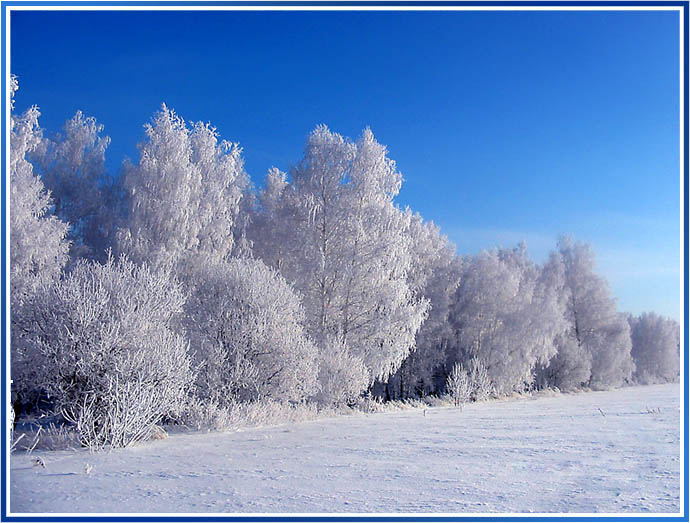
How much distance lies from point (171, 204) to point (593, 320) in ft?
85.7

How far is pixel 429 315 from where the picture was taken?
27.2m

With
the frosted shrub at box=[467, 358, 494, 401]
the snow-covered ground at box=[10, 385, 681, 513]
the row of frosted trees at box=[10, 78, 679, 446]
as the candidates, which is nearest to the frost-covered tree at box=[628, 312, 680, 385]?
the row of frosted trees at box=[10, 78, 679, 446]

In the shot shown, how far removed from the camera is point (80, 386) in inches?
385

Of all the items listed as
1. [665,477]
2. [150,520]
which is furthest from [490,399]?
[150,520]

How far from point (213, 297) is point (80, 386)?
180 inches

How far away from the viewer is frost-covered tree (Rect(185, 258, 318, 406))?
13406 mm

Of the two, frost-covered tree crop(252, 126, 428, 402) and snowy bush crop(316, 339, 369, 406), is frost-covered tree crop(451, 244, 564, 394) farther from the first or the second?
snowy bush crop(316, 339, 369, 406)

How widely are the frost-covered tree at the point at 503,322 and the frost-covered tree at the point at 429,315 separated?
0.79 meters

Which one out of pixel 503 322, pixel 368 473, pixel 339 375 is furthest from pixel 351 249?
pixel 503 322

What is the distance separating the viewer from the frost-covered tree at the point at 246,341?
44.0 feet

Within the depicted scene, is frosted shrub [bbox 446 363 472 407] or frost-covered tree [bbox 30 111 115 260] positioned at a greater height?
frost-covered tree [bbox 30 111 115 260]

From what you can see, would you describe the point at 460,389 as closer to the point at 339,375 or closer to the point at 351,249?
the point at 339,375

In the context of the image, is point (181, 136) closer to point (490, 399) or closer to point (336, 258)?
point (336, 258)

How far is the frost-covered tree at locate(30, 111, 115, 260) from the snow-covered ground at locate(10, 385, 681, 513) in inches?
467
